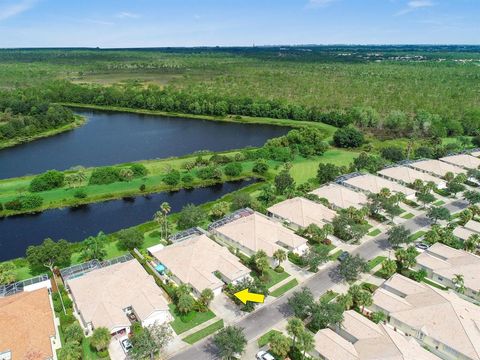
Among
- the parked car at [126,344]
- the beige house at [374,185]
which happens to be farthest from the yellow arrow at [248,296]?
the beige house at [374,185]

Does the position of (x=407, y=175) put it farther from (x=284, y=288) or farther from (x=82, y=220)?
(x=82, y=220)

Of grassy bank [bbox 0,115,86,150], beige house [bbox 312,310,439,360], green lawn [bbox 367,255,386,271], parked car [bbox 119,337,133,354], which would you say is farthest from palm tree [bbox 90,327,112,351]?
grassy bank [bbox 0,115,86,150]

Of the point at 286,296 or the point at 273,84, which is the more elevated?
the point at 273,84

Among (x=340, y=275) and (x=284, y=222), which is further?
(x=284, y=222)

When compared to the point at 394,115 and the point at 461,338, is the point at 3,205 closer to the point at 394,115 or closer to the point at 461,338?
the point at 461,338

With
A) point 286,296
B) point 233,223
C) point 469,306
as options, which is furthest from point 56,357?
point 469,306

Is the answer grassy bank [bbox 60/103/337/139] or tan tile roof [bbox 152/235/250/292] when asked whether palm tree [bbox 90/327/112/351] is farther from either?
grassy bank [bbox 60/103/337/139]
